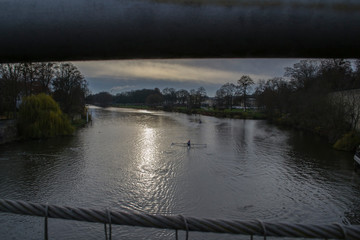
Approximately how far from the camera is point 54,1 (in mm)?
1243

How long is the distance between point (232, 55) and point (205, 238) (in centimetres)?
826

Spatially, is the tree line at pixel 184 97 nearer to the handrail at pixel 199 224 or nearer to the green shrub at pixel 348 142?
the green shrub at pixel 348 142

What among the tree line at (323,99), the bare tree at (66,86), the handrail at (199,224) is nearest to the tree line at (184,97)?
the tree line at (323,99)

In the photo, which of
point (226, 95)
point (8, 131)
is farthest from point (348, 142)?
point (226, 95)

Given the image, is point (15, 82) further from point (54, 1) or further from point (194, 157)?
point (54, 1)

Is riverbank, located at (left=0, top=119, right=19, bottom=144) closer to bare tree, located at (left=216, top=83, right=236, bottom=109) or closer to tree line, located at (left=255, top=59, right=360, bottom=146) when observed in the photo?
tree line, located at (left=255, top=59, right=360, bottom=146)

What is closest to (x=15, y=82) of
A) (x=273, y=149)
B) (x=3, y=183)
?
(x=3, y=183)

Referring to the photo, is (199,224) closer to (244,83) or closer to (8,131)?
(8,131)

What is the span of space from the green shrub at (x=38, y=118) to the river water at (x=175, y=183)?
2296mm

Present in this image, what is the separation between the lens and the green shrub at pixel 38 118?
23047mm

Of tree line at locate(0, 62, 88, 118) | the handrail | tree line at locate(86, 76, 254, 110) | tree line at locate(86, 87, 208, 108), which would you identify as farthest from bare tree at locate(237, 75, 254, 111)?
the handrail

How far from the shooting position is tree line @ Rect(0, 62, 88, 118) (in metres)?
25.8

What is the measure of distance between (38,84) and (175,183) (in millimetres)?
31393

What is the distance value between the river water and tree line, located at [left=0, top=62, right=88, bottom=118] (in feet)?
27.2
